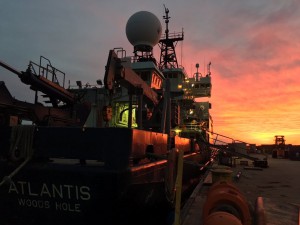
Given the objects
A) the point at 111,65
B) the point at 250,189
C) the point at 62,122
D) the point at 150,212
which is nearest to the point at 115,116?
the point at 62,122

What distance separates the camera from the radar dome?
26469 millimetres

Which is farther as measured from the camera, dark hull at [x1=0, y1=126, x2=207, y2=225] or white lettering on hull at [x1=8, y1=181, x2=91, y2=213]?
white lettering on hull at [x1=8, y1=181, x2=91, y2=213]

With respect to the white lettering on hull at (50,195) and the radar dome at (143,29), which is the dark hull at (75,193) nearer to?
the white lettering on hull at (50,195)

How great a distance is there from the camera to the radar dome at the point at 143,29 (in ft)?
86.8

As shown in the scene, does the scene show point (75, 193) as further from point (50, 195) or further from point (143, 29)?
point (143, 29)

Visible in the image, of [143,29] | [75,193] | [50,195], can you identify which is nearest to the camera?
[75,193]

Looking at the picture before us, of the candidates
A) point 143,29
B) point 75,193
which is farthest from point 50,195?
point 143,29

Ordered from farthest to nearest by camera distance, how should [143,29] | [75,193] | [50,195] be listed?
[143,29] < [50,195] < [75,193]

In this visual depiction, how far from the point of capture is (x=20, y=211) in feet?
19.1

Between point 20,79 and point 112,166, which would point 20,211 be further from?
point 20,79

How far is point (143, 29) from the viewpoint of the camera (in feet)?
86.8

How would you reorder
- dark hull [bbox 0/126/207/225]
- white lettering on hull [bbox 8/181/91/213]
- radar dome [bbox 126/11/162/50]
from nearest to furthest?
dark hull [bbox 0/126/207/225] < white lettering on hull [bbox 8/181/91/213] < radar dome [bbox 126/11/162/50]

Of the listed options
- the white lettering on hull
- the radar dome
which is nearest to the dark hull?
the white lettering on hull

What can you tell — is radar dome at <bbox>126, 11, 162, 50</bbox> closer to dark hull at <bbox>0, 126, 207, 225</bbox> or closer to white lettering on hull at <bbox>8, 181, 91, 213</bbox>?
dark hull at <bbox>0, 126, 207, 225</bbox>
